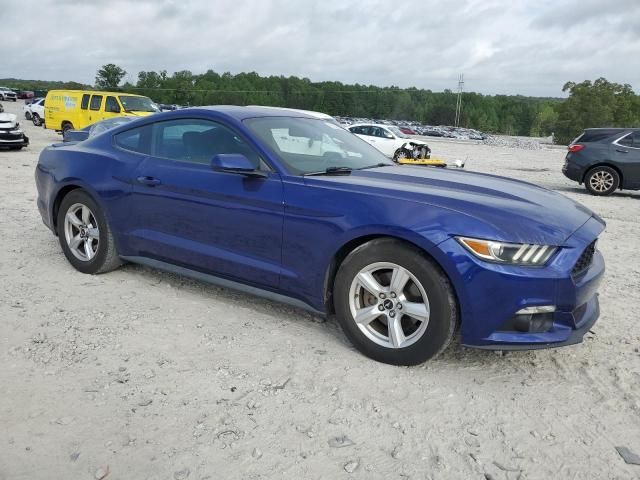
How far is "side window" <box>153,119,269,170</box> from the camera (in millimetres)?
3971

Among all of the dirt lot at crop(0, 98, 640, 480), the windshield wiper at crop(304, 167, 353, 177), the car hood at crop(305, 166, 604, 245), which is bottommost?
the dirt lot at crop(0, 98, 640, 480)

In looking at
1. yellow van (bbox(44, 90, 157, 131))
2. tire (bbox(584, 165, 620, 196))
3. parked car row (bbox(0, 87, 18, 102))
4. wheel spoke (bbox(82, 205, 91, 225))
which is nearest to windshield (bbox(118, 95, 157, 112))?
yellow van (bbox(44, 90, 157, 131))

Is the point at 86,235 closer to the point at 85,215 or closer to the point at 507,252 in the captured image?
the point at 85,215

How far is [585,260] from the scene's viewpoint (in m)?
3.31

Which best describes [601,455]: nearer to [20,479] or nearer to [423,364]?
[423,364]

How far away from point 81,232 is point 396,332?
3059mm

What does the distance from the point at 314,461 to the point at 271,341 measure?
4.20 feet

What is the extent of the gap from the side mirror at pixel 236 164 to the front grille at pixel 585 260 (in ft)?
6.52

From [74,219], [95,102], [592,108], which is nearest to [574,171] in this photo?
[74,219]

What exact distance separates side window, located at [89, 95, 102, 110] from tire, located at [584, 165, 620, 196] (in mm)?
15971

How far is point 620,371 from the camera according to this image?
3441 millimetres

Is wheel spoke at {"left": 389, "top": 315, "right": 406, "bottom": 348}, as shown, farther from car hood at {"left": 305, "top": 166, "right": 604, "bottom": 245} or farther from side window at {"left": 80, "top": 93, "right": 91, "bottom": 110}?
side window at {"left": 80, "top": 93, "right": 91, "bottom": 110}

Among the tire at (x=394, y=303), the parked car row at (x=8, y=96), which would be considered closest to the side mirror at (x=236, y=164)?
the tire at (x=394, y=303)

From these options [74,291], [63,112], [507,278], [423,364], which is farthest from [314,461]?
[63,112]
